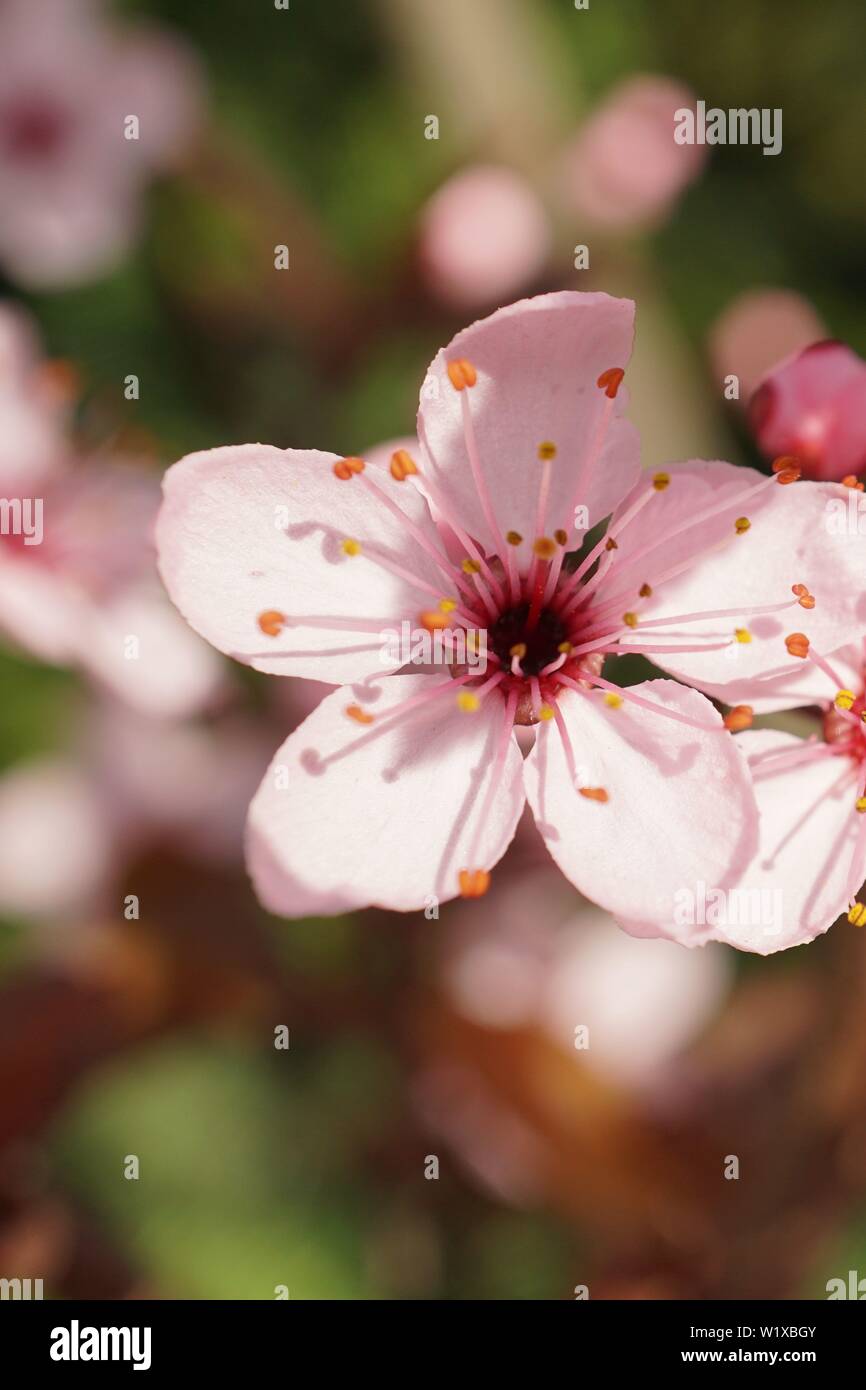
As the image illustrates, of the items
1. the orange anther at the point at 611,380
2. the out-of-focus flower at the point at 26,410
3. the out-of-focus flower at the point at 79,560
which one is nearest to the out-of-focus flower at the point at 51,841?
the out-of-focus flower at the point at 79,560

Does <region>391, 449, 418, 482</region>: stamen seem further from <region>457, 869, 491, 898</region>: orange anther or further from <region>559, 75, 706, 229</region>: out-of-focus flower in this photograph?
<region>559, 75, 706, 229</region>: out-of-focus flower

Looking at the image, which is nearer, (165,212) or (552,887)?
(552,887)

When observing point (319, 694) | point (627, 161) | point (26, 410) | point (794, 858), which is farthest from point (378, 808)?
point (627, 161)

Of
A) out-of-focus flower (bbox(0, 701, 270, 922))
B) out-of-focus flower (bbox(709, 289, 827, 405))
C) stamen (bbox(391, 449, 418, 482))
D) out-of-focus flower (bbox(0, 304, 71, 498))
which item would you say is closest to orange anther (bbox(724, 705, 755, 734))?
stamen (bbox(391, 449, 418, 482))

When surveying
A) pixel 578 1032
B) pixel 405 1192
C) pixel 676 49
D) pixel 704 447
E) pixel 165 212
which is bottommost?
pixel 405 1192

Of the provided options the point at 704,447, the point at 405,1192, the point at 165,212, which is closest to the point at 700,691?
the point at 704,447
